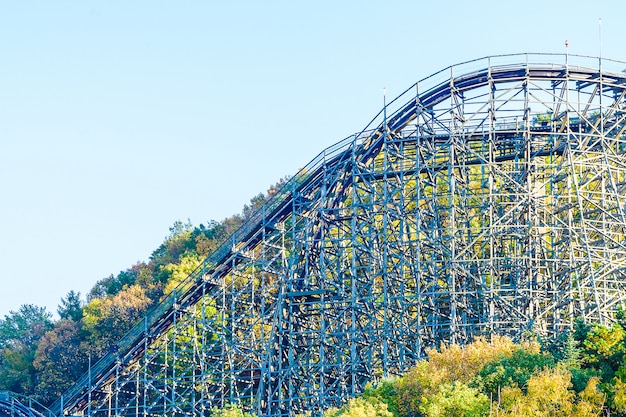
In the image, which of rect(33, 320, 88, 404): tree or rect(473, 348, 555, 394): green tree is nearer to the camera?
rect(473, 348, 555, 394): green tree

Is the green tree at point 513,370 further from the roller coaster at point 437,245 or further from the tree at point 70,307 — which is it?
the tree at point 70,307

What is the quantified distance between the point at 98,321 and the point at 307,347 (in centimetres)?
2340

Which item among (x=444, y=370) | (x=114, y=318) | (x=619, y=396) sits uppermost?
(x=114, y=318)

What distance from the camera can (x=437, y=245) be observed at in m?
40.3

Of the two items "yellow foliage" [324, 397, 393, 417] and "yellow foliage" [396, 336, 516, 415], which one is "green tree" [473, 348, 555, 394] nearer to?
"yellow foliage" [396, 336, 516, 415]

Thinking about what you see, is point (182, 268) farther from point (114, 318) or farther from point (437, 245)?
point (437, 245)

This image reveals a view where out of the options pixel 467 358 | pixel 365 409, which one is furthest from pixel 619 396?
pixel 365 409

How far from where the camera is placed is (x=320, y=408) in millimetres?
40625

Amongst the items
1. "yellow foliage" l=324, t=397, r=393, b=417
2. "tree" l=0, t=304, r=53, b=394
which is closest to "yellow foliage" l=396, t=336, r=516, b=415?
"yellow foliage" l=324, t=397, r=393, b=417

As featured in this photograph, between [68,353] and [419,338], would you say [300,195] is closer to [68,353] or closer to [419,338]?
[419,338]

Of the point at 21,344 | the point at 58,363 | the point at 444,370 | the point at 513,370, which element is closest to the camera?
the point at 513,370

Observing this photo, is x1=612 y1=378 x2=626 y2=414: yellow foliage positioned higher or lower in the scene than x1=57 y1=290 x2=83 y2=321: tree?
lower

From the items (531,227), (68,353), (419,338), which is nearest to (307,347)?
(419,338)

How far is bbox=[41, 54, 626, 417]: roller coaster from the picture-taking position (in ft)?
127
